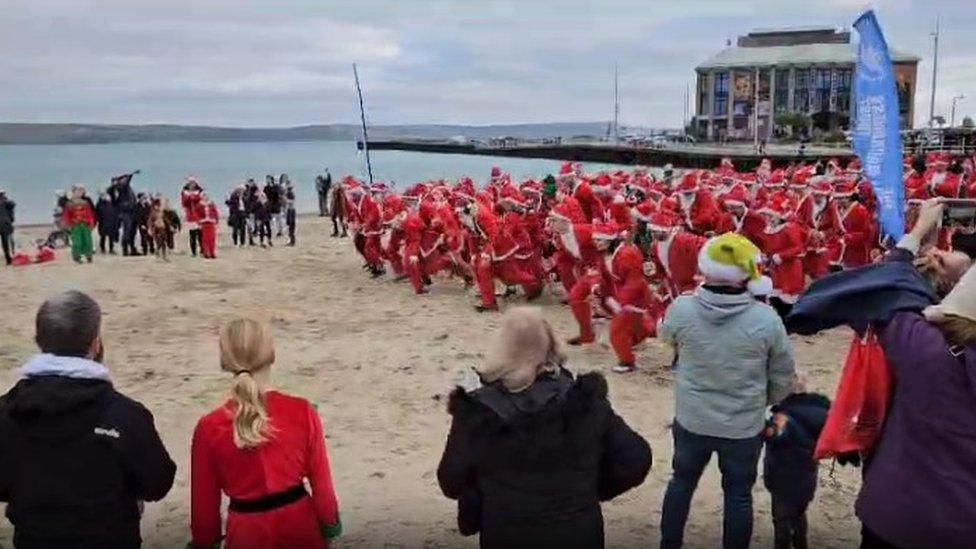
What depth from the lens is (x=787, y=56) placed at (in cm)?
9444

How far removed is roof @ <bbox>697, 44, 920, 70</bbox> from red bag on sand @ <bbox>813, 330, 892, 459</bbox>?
308ft

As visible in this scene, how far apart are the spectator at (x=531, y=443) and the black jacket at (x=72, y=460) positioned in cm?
95

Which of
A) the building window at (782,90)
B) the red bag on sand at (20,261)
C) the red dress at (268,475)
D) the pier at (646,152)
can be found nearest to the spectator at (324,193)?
the pier at (646,152)

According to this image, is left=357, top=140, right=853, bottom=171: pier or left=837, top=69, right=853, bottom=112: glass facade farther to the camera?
left=837, top=69, right=853, bottom=112: glass facade

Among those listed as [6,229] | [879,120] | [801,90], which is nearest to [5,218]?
[6,229]

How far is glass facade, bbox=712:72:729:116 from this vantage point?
96.7 m

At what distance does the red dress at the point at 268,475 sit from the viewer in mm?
3184

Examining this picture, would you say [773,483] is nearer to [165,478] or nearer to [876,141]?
[876,141]

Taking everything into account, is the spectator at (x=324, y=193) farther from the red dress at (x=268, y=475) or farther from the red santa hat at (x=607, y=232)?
the red dress at (x=268, y=475)

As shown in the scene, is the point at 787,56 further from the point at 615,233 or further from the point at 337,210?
the point at 615,233

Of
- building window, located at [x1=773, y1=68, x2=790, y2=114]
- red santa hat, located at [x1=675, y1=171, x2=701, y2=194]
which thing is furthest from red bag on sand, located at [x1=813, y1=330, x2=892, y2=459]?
building window, located at [x1=773, y1=68, x2=790, y2=114]

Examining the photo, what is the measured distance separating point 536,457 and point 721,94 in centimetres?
9888

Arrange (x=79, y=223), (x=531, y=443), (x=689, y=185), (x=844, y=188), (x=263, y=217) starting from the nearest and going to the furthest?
(x=531, y=443) → (x=689, y=185) → (x=844, y=188) → (x=79, y=223) → (x=263, y=217)

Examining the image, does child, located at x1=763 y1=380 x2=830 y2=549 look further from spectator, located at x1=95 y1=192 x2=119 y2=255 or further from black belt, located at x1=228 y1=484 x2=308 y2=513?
spectator, located at x1=95 y1=192 x2=119 y2=255
